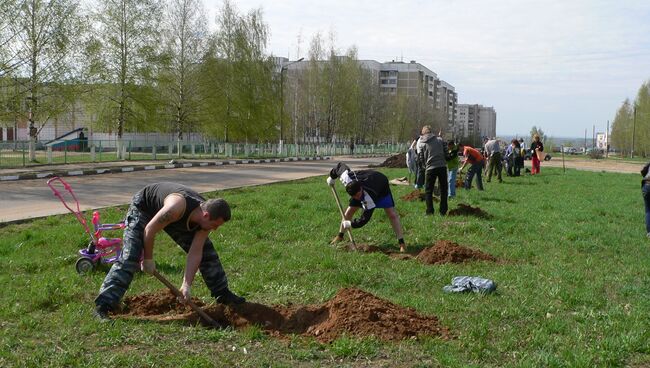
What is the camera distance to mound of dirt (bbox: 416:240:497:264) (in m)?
7.57

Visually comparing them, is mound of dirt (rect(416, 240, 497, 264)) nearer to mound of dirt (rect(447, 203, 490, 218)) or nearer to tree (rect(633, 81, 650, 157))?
mound of dirt (rect(447, 203, 490, 218))

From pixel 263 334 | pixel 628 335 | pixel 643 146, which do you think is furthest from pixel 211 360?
pixel 643 146

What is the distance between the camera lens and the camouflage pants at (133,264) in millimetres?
5035

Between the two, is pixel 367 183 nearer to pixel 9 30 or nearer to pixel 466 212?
pixel 466 212

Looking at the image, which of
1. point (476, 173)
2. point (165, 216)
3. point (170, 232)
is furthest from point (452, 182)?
point (165, 216)

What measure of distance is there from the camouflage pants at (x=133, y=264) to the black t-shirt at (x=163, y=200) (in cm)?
5

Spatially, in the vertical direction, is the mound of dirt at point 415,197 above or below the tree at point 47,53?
below

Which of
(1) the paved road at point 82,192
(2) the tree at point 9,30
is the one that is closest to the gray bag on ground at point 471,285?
(1) the paved road at point 82,192

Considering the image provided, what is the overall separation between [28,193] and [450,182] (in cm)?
1058

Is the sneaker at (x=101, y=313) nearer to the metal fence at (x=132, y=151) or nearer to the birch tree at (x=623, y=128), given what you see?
the metal fence at (x=132, y=151)

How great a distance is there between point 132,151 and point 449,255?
103 ft

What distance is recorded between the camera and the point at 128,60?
3422 cm

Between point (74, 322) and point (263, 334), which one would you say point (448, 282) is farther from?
point (74, 322)

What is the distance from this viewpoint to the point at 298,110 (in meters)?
66.8
